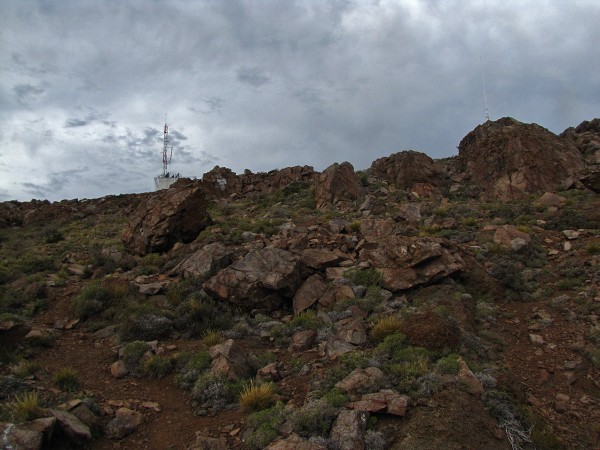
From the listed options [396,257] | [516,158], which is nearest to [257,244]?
[396,257]

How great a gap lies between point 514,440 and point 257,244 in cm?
973

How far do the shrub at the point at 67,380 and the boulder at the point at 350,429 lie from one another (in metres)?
4.46

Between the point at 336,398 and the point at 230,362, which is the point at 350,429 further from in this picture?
the point at 230,362

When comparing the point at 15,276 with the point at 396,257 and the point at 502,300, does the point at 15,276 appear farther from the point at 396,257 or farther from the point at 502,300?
the point at 502,300

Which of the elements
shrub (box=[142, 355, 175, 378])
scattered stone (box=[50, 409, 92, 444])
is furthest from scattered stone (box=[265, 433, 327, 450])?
shrub (box=[142, 355, 175, 378])

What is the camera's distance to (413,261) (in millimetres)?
10383

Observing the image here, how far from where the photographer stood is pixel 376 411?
529 centimetres

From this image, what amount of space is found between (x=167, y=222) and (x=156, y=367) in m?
8.52

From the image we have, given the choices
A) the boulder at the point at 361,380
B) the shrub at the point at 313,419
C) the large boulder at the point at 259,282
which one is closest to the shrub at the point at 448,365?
the boulder at the point at 361,380

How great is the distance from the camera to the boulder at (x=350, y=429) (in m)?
4.80

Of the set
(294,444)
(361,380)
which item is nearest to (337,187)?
(361,380)

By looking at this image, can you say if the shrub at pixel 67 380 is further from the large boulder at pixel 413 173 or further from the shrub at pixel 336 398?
the large boulder at pixel 413 173

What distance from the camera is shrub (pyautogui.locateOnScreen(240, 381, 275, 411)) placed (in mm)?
5977

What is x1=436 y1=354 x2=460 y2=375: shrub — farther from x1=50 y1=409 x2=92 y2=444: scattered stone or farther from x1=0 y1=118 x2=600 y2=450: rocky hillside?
x1=50 y1=409 x2=92 y2=444: scattered stone
